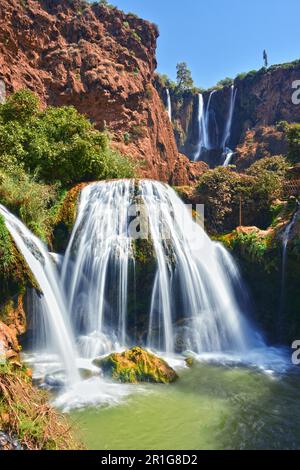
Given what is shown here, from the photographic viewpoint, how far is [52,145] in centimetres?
Result: 1705

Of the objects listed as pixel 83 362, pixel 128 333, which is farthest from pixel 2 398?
pixel 128 333

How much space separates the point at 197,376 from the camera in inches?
393

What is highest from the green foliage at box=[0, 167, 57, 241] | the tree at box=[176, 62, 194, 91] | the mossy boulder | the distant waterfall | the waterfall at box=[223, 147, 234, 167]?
the tree at box=[176, 62, 194, 91]

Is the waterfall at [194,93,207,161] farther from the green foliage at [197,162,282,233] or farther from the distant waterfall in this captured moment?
the green foliage at [197,162,282,233]

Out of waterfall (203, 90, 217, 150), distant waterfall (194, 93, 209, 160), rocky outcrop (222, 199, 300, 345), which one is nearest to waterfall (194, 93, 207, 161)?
distant waterfall (194, 93, 209, 160)

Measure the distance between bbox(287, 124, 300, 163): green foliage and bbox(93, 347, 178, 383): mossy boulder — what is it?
47.3 ft

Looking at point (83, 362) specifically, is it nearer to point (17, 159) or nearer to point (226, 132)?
point (17, 159)

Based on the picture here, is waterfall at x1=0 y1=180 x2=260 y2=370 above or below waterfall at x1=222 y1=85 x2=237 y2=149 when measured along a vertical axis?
below

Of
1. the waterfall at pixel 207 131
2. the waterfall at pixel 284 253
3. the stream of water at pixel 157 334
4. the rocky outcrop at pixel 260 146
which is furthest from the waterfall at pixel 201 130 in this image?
the waterfall at pixel 284 253

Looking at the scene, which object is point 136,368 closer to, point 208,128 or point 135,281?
point 135,281

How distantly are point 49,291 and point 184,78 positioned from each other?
4240 centimetres

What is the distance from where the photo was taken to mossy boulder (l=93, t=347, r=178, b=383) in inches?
371

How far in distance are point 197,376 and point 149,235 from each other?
5.56 m

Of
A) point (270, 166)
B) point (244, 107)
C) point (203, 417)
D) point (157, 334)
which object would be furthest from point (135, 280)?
point (244, 107)
